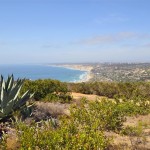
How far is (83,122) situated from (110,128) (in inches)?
60.9

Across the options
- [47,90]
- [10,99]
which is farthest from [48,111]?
[47,90]

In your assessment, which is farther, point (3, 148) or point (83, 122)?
point (83, 122)

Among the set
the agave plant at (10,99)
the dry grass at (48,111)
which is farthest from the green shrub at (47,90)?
the agave plant at (10,99)

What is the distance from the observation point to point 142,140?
8789 millimetres

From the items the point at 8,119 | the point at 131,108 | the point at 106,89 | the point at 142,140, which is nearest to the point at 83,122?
the point at 142,140

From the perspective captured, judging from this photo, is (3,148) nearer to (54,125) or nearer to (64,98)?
(54,125)

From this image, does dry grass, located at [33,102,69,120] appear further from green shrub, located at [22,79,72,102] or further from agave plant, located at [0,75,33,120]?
green shrub, located at [22,79,72,102]

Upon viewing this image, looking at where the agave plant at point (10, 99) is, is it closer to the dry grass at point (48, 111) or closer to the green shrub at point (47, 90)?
the dry grass at point (48, 111)

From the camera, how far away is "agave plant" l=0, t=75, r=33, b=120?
9.72 m

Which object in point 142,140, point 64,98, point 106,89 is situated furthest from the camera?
point 106,89

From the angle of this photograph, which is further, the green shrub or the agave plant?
the green shrub

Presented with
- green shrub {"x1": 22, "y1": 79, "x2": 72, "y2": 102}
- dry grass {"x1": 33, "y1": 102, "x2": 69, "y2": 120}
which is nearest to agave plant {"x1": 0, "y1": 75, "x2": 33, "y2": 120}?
dry grass {"x1": 33, "y1": 102, "x2": 69, "y2": 120}

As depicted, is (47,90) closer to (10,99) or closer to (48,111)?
(48,111)

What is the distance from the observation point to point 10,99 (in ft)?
33.7
